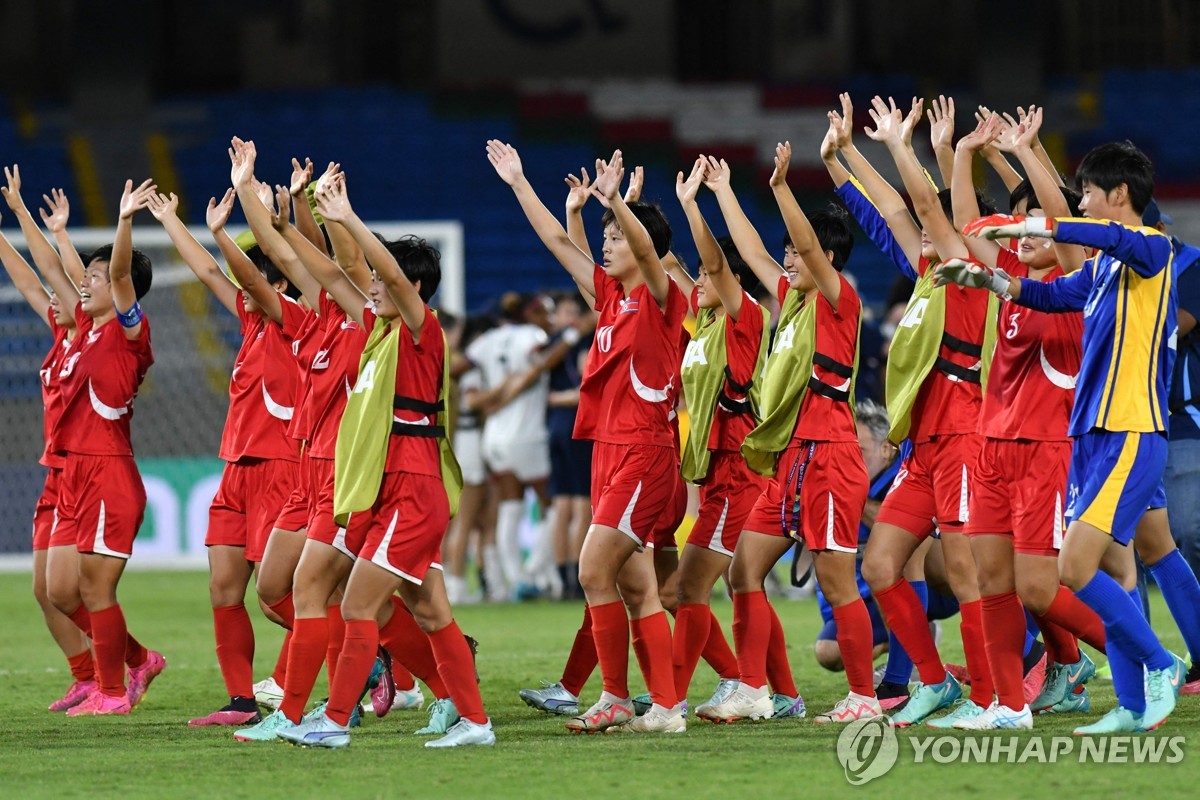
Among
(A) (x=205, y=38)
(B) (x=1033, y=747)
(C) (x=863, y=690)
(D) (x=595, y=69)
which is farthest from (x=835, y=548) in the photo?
(A) (x=205, y=38)

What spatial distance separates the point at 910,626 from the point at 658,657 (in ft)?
3.52

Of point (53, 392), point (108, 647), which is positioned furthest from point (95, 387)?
point (108, 647)

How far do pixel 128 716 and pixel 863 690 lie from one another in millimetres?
3272

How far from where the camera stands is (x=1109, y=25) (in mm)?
24391

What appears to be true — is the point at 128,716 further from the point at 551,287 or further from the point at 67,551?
the point at 551,287

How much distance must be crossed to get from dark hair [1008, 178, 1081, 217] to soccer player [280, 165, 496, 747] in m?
2.40

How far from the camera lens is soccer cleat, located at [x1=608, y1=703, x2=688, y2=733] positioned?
6.61m

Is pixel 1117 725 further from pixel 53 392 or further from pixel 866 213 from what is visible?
pixel 53 392

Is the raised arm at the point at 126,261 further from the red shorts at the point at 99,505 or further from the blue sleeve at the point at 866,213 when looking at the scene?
the blue sleeve at the point at 866,213

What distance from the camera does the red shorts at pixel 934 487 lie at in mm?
6691

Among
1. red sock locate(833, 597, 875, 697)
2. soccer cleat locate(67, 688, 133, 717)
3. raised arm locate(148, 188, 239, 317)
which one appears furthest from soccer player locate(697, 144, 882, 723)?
soccer cleat locate(67, 688, 133, 717)

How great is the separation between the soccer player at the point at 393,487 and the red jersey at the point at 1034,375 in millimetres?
2118

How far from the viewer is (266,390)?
7.54 meters

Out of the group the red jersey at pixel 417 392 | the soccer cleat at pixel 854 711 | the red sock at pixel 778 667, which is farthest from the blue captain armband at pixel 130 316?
the soccer cleat at pixel 854 711
